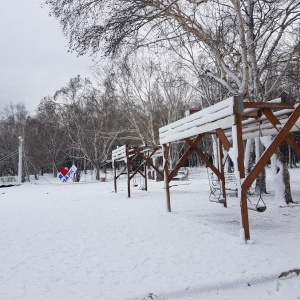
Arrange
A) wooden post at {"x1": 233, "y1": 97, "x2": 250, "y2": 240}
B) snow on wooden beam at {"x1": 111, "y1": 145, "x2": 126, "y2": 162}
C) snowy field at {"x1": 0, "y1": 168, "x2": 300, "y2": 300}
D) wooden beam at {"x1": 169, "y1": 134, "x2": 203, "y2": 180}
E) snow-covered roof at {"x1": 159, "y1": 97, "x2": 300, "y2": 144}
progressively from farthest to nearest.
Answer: snow on wooden beam at {"x1": 111, "y1": 145, "x2": 126, "y2": 162} < wooden beam at {"x1": 169, "y1": 134, "x2": 203, "y2": 180} < snow-covered roof at {"x1": 159, "y1": 97, "x2": 300, "y2": 144} < wooden post at {"x1": 233, "y1": 97, "x2": 250, "y2": 240} < snowy field at {"x1": 0, "y1": 168, "x2": 300, "y2": 300}

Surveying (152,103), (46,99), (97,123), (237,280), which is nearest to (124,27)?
(237,280)

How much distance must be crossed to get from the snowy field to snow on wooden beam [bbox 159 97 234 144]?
2291mm

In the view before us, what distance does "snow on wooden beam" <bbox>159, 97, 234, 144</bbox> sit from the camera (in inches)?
229

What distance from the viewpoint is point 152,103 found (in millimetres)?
27312

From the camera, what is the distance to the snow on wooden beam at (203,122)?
5.80 m

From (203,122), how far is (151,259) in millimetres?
3386

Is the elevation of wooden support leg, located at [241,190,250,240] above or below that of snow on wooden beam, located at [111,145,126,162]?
below

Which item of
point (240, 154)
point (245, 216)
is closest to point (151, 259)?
point (245, 216)

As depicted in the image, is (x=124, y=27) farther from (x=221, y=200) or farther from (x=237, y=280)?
(x=237, y=280)

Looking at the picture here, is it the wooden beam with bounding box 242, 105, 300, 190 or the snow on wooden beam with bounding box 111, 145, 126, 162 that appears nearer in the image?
the wooden beam with bounding box 242, 105, 300, 190

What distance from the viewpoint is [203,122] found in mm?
6875

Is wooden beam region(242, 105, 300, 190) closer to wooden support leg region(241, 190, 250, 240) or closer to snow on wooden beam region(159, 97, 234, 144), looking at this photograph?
wooden support leg region(241, 190, 250, 240)

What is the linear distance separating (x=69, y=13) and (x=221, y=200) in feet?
20.4

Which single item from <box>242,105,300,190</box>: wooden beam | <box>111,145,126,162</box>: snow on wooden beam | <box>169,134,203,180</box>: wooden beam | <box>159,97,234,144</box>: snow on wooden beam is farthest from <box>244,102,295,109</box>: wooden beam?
<box>111,145,126,162</box>: snow on wooden beam
